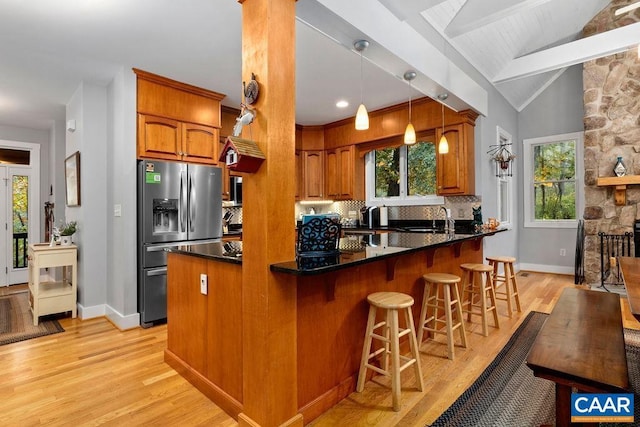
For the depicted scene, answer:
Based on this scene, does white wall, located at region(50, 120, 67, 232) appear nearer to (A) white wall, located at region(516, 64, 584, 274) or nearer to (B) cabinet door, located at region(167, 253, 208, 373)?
(B) cabinet door, located at region(167, 253, 208, 373)

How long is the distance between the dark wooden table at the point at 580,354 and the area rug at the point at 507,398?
44 cm

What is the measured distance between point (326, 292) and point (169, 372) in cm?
142

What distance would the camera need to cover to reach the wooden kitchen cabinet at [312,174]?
5.98 m

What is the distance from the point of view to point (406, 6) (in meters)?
2.76

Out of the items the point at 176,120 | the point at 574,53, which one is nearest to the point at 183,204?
the point at 176,120

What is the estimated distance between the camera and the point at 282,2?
1.75 m

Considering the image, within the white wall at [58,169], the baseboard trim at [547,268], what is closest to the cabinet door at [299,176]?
the white wall at [58,169]

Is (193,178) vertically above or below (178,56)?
below

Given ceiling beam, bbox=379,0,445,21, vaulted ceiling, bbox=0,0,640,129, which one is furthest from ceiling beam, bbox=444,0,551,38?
ceiling beam, bbox=379,0,445,21

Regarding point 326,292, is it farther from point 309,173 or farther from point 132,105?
point 309,173

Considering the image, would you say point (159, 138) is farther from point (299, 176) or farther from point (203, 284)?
point (299, 176)

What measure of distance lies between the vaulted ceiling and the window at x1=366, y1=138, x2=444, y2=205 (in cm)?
97

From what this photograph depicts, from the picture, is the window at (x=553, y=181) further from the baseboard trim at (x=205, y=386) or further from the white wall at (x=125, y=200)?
the white wall at (x=125, y=200)

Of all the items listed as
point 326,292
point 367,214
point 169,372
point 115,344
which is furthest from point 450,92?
point 115,344
